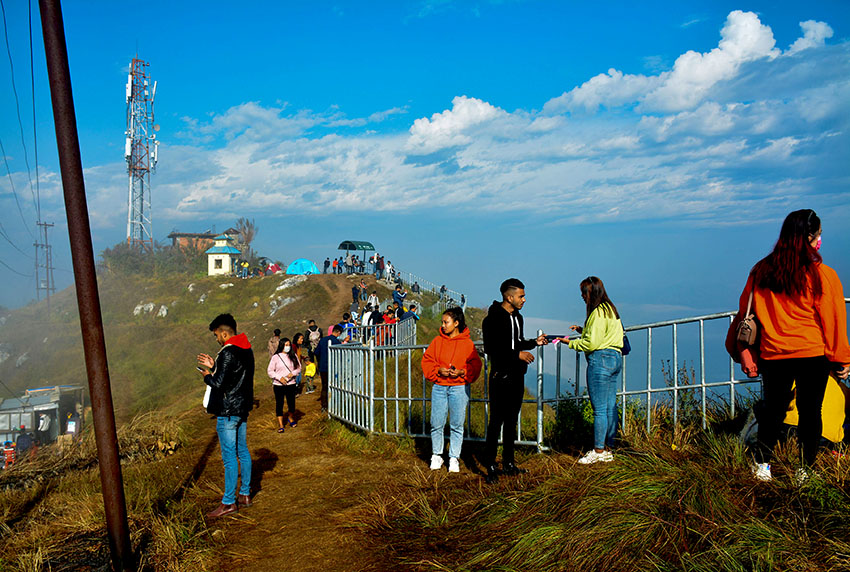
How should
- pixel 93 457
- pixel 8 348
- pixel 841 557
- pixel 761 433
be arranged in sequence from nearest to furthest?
pixel 841 557 → pixel 761 433 → pixel 93 457 → pixel 8 348

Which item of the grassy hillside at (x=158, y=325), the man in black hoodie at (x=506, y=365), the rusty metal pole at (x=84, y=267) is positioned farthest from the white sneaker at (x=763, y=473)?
the grassy hillside at (x=158, y=325)

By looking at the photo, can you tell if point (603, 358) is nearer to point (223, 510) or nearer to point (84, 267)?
point (223, 510)

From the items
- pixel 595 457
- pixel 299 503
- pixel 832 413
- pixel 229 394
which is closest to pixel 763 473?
pixel 832 413

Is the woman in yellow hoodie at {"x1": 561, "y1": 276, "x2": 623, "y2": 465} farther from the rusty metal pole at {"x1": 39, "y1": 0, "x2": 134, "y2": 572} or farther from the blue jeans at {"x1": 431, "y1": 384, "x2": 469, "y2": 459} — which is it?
the rusty metal pole at {"x1": 39, "y1": 0, "x2": 134, "y2": 572}

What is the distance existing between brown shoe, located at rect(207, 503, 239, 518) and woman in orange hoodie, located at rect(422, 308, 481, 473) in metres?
2.00

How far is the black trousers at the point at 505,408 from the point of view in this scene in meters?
5.85

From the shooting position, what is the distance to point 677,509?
12.3 ft

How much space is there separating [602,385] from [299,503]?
10.3 ft

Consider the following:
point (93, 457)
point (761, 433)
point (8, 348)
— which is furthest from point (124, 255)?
point (761, 433)

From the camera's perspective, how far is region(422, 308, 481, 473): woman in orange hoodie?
6.40 m

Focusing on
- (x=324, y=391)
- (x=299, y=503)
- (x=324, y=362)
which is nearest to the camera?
(x=299, y=503)

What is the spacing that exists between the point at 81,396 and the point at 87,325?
74.3ft

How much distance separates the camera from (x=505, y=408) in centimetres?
588

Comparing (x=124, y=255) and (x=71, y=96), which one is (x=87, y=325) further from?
(x=124, y=255)
